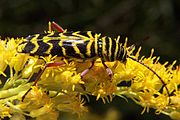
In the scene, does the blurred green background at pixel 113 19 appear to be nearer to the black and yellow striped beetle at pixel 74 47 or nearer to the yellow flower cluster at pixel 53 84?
the yellow flower cluster at pixel 53 84

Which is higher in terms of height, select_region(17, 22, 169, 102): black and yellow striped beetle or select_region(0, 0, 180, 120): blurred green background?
select_region(0, 0, 180, 120): blurred green background

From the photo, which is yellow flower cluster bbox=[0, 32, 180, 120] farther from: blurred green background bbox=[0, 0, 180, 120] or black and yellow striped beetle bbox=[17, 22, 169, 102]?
blurred green background bbox=[0, 0, 180, 120]

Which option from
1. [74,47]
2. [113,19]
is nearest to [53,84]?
[74,47]

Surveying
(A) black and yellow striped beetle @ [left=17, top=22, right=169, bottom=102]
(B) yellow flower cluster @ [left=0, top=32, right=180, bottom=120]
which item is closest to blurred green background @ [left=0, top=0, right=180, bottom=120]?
(B) yellow flower cluster @ [left=0, top=32, right=180, bottom=120]

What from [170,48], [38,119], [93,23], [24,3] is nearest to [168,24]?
[170,48]

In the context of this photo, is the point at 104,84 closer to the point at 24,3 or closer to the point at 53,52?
the point at 53,52

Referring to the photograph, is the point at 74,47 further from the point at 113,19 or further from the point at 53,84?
the point at 113,19

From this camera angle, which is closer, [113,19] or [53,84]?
[53,84]
